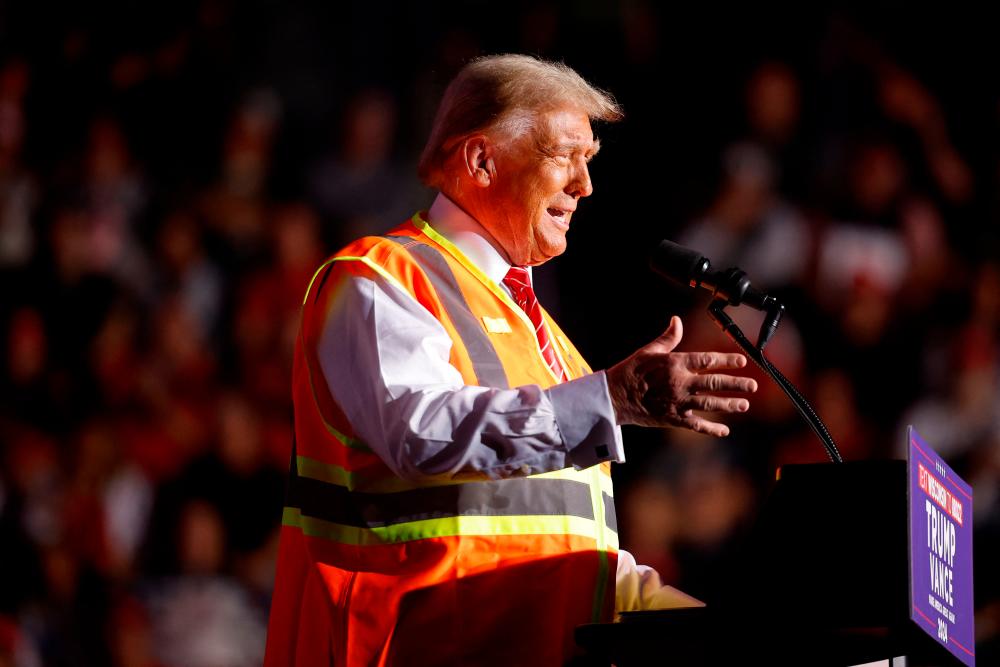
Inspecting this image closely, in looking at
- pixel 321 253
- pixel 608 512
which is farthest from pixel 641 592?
pixel 321 253

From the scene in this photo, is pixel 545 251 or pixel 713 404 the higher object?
pixel 545 251

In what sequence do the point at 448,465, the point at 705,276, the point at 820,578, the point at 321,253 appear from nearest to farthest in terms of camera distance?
1. the point at 820,578
2. the point at 448,465
3. the point at 705,276
4. the point at 321,253

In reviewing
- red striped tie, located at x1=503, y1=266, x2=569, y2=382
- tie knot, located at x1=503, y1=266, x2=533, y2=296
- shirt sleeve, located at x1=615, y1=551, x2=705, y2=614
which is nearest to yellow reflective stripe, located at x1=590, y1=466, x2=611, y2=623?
shirt sleeve, located at x1=615, y1=551, x2=705, y2=614

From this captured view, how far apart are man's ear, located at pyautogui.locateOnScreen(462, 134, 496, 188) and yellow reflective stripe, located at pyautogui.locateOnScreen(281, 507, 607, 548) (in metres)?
0.57

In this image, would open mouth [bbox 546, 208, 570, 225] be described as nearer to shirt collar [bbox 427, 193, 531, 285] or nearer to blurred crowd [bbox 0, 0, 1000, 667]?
shirt collar [bbox 427, 193, 531, 285]

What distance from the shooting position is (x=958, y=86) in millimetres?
4102

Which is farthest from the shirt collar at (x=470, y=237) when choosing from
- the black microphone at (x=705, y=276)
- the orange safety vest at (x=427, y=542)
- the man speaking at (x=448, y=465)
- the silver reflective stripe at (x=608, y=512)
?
the silver reflective stripe at (x=608, y=512)

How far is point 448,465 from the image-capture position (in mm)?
1520

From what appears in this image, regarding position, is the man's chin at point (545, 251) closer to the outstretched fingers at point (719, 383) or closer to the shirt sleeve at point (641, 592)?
the shirt sleeve at point (641, 592)

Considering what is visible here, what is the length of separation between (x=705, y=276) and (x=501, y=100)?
1.50 ft

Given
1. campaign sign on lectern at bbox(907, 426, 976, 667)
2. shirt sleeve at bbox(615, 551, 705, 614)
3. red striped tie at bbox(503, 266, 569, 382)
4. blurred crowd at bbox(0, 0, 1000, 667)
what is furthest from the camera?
blurred crowd at bbox(0, 0, 1000, 667)

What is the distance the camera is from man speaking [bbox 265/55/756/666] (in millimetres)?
1523

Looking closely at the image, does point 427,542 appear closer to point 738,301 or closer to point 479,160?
point 738,301

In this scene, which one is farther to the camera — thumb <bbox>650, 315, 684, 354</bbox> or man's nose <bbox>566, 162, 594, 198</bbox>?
man's nose <bbox>566, 162, 594, 198</bbox>
